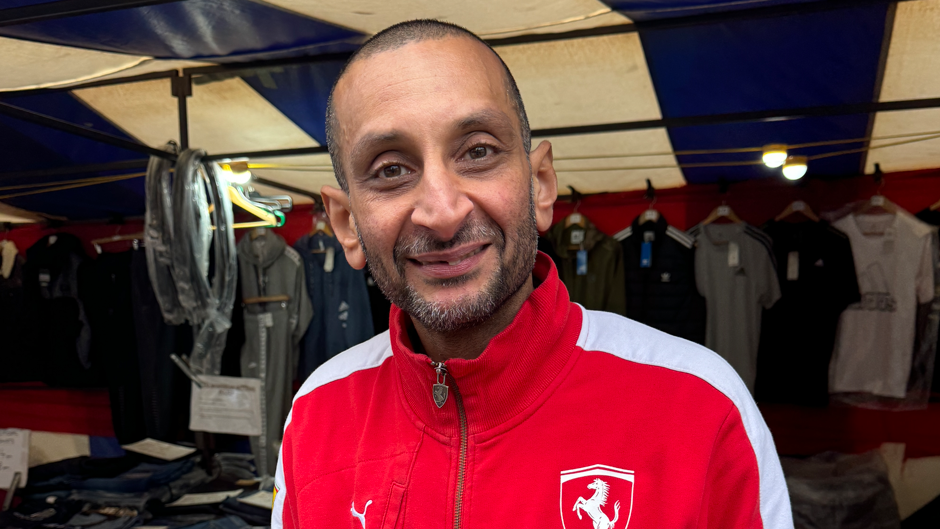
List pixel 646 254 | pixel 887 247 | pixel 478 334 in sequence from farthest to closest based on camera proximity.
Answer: pixel 646 254 < pixel 887 247 < pixel 478 334

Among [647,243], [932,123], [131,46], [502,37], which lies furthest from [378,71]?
[647,243]

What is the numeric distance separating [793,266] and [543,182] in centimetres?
347

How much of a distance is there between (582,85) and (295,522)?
2.32 meters

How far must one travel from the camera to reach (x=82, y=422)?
207 inches

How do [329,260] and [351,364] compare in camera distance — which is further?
[329,260]

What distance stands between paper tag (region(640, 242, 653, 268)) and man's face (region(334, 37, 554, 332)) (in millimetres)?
3443

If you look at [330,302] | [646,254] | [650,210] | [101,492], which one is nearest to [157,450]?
[101,492]

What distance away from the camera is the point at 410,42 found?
3.12ft

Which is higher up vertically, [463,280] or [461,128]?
[461,128]

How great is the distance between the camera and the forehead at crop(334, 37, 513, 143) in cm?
90

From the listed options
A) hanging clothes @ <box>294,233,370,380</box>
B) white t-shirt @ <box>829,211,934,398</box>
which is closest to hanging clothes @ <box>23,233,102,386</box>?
hanging clothes @ <box>294,233,370,380</box>

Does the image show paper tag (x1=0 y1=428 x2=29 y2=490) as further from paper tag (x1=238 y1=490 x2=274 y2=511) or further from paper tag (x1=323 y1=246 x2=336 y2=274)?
paper tag (x1=323 y1=246 x2=336 y2=274)

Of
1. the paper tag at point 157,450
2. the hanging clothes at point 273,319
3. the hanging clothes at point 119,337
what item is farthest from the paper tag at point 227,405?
the hanging clothes at point 119,337

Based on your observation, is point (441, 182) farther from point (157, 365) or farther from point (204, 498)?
point (157, 365)
